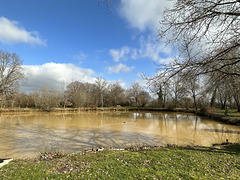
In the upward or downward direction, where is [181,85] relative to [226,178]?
upward

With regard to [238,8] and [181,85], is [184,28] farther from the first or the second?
[181,85]

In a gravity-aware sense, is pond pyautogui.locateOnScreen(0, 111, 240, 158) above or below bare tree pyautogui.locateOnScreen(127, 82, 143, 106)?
below

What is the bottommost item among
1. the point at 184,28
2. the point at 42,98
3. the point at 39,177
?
the point at 39,177

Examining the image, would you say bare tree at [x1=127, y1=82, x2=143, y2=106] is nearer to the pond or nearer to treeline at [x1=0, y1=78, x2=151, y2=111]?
treeline at [x1=0, y1=78, x2=151, y2=111]

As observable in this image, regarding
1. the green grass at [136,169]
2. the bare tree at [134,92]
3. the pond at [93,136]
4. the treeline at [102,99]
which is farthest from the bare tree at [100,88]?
the green grass at [136,169]

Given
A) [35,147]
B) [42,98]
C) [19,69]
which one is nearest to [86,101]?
[42,98]

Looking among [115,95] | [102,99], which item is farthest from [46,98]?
[115,95]

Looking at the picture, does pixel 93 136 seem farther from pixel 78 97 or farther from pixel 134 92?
pixel 134 92

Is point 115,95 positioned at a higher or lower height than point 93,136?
higher

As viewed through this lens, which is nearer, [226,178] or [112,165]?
[226,178]

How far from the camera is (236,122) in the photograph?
43.8 feet

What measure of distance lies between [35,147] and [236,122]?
1772cm

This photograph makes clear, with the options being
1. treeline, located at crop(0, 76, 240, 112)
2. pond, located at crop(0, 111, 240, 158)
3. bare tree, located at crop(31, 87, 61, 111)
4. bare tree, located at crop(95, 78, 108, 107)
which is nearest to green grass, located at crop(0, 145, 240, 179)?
pond, located at crop(0, 111, 240, 158)

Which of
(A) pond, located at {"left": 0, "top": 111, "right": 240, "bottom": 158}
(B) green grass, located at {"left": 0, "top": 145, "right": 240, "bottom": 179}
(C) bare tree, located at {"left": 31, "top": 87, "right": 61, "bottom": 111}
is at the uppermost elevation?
(C) bare tree, located at {"left": 31, "top": 87, "right": 61, "bottom": 111}
